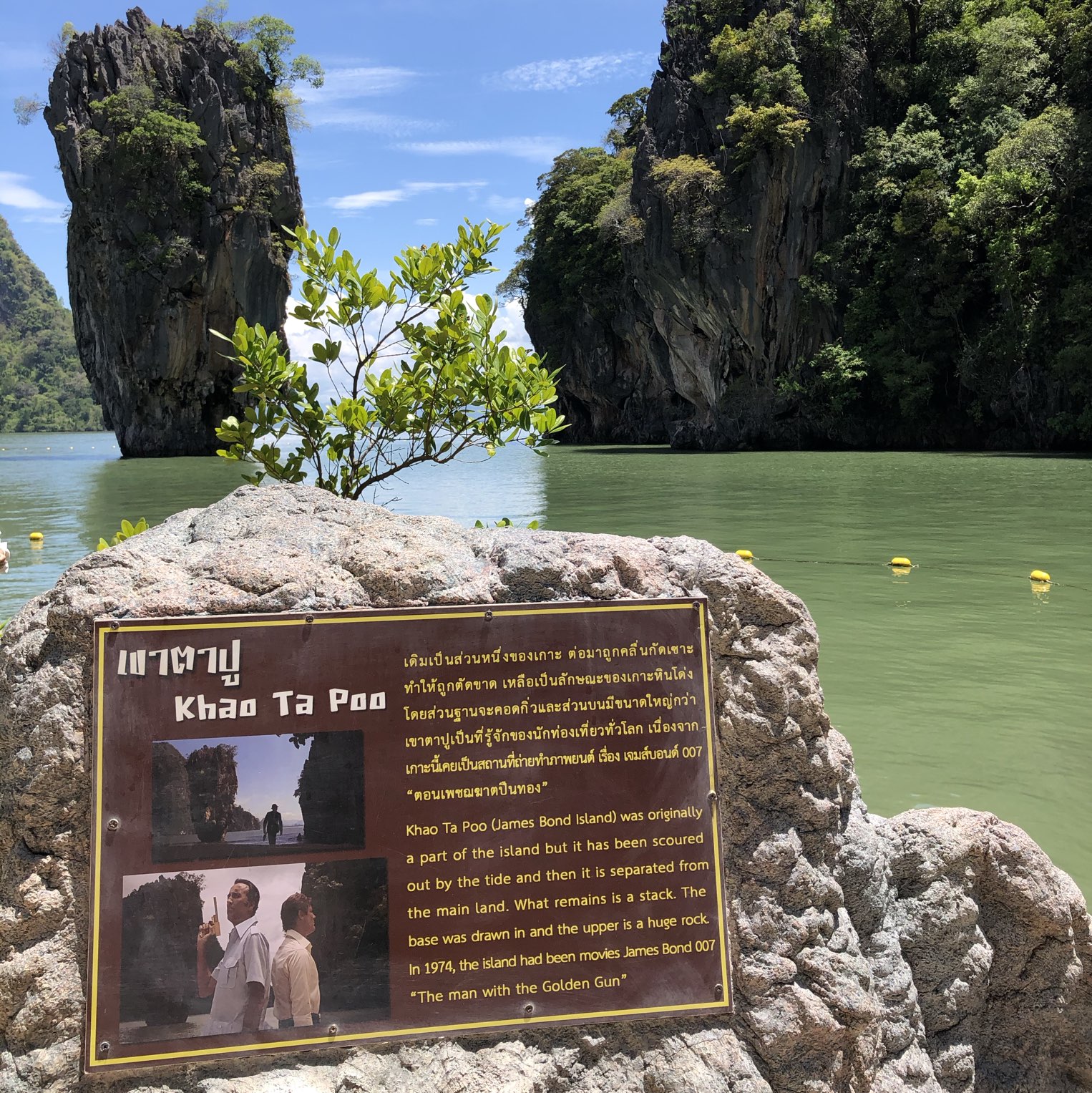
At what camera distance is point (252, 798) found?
2.23 meters

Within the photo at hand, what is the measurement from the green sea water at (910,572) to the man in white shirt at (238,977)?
9.16ft

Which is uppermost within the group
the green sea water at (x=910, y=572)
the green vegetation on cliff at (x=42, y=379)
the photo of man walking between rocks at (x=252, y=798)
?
the green vegetation on cliff at (x=42, y=379)

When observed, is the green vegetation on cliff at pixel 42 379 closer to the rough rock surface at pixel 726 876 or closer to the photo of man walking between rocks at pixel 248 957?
the rough rock surface at pixel 726 876

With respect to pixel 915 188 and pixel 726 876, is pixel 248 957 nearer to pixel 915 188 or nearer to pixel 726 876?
pixel 726 876

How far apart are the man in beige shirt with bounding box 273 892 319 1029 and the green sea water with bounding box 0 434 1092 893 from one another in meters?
2.70

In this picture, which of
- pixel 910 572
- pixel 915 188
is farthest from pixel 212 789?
Answer: pixel 915 188

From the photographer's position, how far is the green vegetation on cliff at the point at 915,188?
26.8 meters

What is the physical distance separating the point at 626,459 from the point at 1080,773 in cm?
2723

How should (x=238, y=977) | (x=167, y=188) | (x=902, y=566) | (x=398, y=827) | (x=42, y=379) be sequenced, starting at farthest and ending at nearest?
(x=42, y=379)
(x=167, y=188)
(x=902, y=566)
(x=398, y=827)
(x=238, y=977)

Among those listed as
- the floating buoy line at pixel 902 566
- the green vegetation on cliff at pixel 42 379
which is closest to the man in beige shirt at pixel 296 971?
the floating buoy line at pixel 902 566

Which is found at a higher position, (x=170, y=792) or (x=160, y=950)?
(x=170, y=792)

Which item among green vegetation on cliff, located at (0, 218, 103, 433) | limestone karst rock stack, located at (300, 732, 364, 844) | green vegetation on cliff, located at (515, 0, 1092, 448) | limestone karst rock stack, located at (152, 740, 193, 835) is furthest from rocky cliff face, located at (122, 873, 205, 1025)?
green vegetation on cliff, located at (0, 218, 103, 433)

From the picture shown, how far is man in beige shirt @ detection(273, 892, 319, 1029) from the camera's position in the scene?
85.8 inches

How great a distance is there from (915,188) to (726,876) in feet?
105
